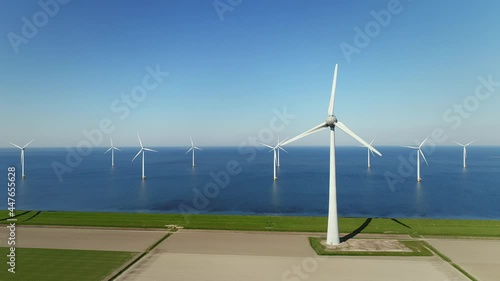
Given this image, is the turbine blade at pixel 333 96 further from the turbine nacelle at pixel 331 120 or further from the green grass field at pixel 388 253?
the green grass field at pixel 388 253

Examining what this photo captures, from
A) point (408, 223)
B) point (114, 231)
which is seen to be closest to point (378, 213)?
point (408, 223)

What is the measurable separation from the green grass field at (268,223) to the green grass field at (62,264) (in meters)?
12.1

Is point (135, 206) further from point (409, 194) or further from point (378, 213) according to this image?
point (409, 194)

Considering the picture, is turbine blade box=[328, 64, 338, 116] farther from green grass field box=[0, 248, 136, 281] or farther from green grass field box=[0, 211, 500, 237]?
green grass field box=[0, 248, 136, 281]

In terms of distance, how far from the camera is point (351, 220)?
4931 centimetres

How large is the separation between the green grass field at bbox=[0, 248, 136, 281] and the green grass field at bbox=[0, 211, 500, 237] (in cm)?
1213

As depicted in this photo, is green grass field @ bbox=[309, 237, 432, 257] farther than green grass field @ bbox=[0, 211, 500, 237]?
No

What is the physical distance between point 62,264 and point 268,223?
2666 cm

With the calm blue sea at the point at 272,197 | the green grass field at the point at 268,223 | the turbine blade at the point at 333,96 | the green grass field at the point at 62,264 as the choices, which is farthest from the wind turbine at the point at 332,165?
the calm blue sea at the point at 272,197

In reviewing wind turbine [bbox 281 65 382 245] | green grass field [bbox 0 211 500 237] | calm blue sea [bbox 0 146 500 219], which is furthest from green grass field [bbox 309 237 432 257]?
calm blue sea [bbox 0 146 500 219]

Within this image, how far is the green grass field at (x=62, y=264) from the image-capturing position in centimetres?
2745

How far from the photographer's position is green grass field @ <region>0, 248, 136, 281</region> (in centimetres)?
2745

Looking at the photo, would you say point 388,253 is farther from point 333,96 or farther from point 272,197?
point 272,197

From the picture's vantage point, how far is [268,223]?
4747 cm
